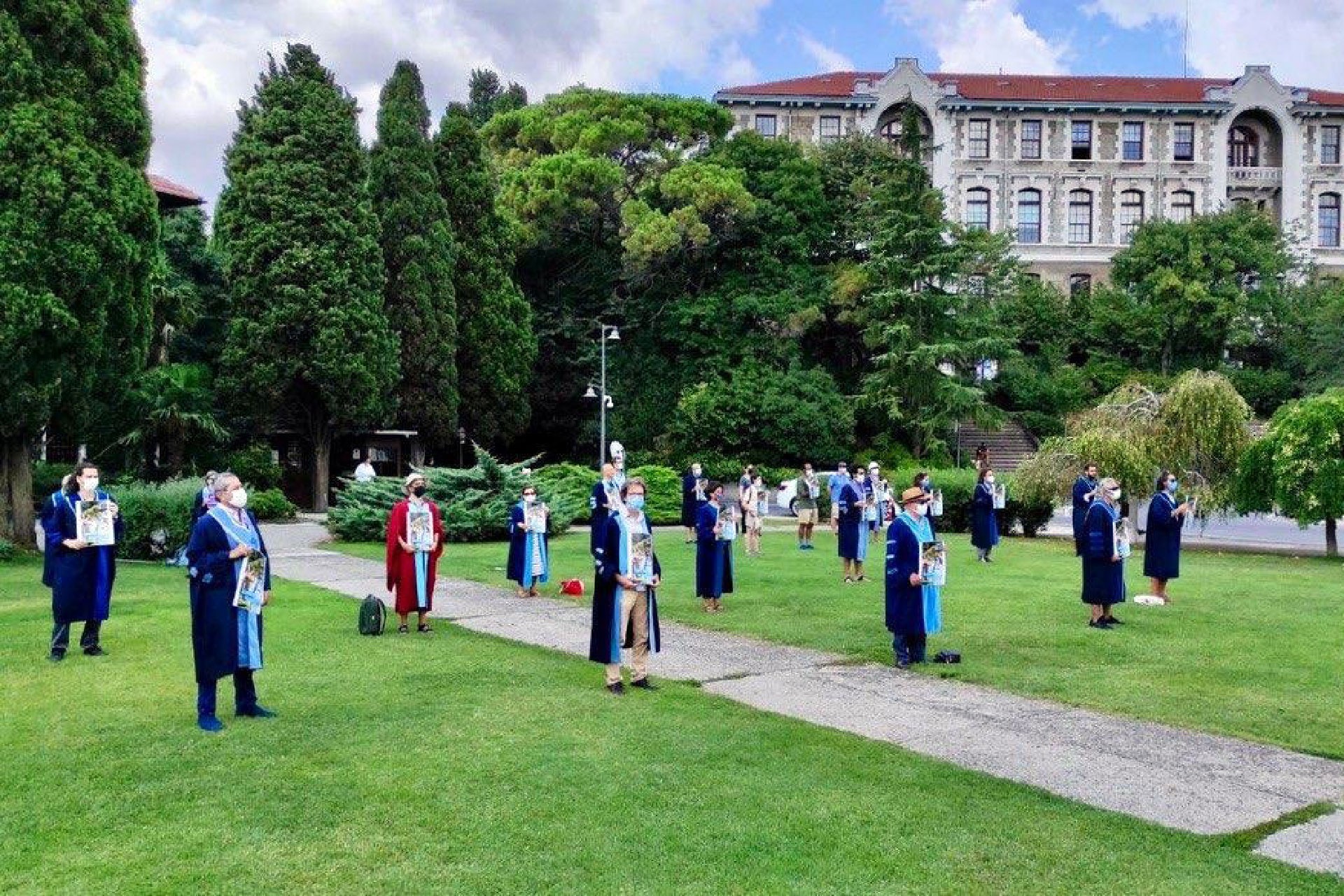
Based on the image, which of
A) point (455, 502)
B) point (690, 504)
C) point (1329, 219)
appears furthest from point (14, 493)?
point (1329, 219)

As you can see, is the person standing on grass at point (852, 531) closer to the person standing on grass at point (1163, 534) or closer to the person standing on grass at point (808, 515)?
the person standing on grass at point (1163, 534)

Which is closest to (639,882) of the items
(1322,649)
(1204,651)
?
(1204,651)

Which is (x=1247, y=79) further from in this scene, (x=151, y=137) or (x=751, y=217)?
(x=151, y=137)

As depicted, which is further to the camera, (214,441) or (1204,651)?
(214,441)

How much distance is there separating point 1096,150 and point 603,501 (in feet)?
191

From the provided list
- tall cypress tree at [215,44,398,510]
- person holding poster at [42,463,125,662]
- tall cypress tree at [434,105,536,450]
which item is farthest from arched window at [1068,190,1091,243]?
person holding poster at [42,463,125,662]

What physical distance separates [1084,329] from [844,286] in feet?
46.3

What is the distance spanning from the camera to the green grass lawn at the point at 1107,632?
1009 cm

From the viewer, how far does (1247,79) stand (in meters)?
63.0

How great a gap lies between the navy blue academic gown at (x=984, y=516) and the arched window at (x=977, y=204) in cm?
4388

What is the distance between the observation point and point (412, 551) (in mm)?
13539

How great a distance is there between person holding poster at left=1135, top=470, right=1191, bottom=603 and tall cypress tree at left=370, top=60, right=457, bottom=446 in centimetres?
2756

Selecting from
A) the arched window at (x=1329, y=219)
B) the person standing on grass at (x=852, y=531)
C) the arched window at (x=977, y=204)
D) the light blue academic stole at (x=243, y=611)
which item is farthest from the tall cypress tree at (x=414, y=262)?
the arched window at (x=1329, y=219)

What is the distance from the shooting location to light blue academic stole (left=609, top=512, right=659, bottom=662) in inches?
386
